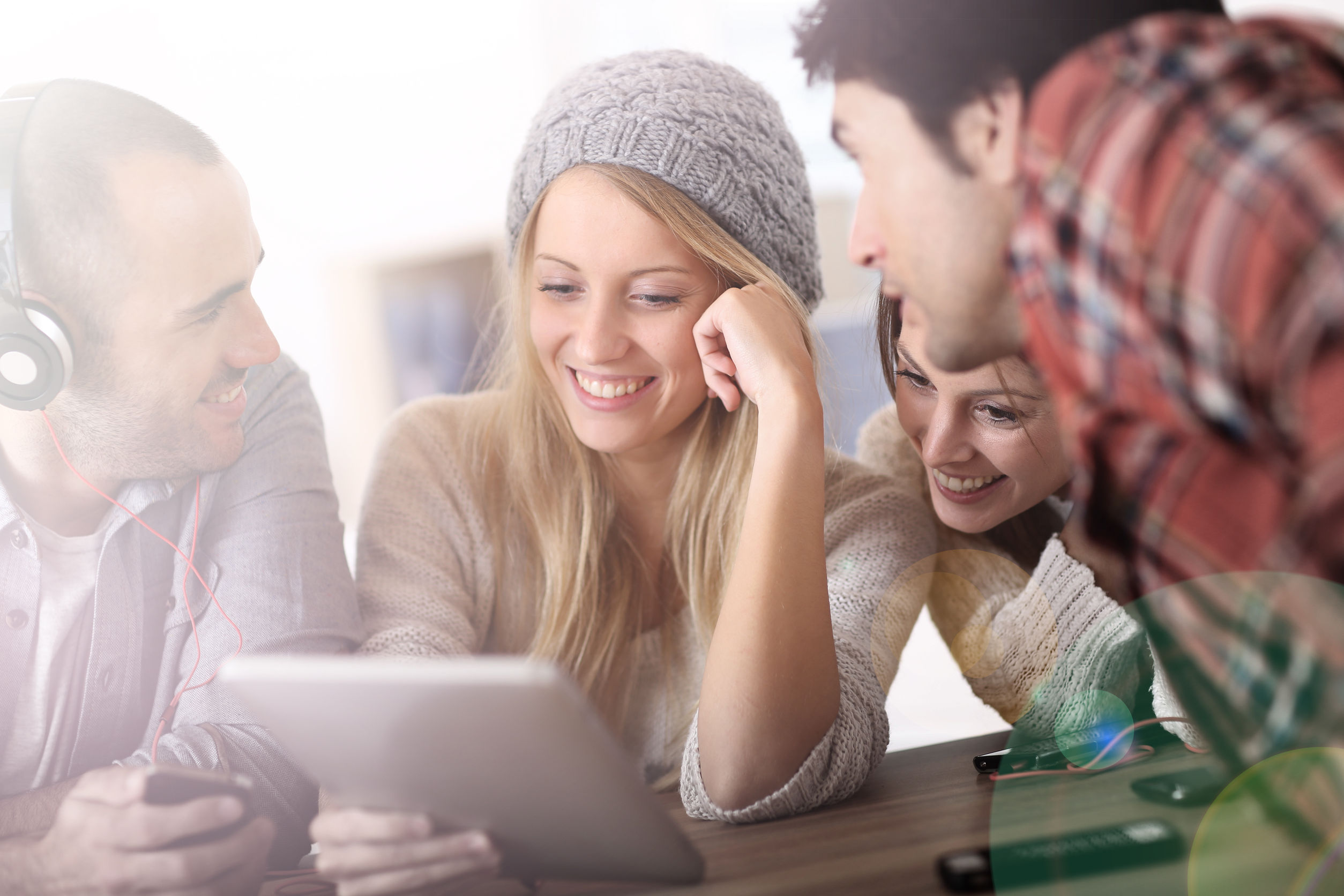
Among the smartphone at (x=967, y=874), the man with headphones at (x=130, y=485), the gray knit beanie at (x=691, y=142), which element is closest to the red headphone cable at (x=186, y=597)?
the man with headphones at (x=130, y=485)

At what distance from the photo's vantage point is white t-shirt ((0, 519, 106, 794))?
32.9 inches

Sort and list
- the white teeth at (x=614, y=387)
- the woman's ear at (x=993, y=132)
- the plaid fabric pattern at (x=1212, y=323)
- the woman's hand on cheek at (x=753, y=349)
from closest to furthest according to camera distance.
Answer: the plaid fabric pattern at (x=1212, y=323), the woman's ear at (x=993, y=132), the woman's hand on cheek at (x=753, y=349), the white teeth at (x=614, y=387)

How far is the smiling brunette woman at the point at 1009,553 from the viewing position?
2.93 ft

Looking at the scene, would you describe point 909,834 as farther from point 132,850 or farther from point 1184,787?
point 132,850

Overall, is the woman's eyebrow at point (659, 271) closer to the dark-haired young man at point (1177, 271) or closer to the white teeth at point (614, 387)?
the white teeth at point (614, 387)

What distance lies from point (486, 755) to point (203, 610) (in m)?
0.42

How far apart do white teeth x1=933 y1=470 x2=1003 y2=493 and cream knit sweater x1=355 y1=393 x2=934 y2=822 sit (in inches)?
3.5

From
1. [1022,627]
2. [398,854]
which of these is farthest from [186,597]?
[1022,627]

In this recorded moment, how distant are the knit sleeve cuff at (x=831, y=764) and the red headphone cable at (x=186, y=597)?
1.39 feet

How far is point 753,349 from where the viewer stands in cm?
91

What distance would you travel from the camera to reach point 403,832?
0.66m

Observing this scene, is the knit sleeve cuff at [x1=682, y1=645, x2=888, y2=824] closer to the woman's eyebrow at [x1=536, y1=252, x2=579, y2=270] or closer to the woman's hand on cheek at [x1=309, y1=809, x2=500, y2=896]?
the woman's hand on cheek at [x1=309, y1=809, x2=500, y2=896]

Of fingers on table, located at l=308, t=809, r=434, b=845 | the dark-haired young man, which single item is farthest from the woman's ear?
fingers on table, located at l=308, t=809, r=434, b=845

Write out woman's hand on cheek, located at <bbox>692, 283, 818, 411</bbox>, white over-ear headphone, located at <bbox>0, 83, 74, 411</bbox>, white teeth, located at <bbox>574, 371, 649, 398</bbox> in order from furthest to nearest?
white teeth, located at <bbox>574, 371, 649, 398</bbox> → woman's hand on cheek, located at <bbox>692, 283, 818, 411</bbox> → white over-ear headphone, located at <bbox>0, 83, 74, 411</bbox>
